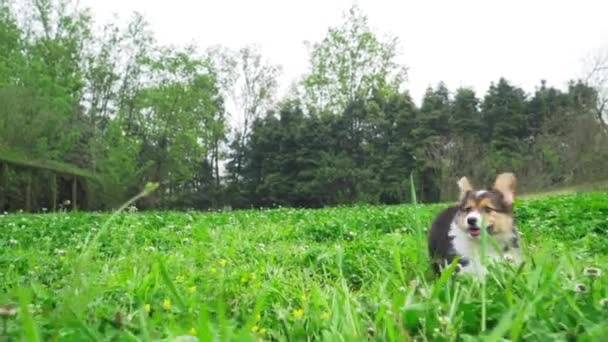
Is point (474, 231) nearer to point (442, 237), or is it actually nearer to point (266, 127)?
point (442, 237)

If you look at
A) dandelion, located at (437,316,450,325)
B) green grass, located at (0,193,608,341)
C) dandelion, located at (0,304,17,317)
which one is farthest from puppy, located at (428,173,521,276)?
dandelion, located at (0,304,17,317)

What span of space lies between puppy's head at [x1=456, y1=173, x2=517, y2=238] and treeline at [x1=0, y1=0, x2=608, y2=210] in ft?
85.2

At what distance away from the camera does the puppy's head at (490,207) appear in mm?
3698

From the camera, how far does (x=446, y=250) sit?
3984 millimetres

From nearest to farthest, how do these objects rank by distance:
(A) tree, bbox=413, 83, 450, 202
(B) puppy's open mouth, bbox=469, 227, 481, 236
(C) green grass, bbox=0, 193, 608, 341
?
(C) green grass, bbox=0, 193, 608, 341
(B) puppy's open mouth, bbox=469, 227, 481, 236
(A) tree, bbox=413, 83, 450, 202

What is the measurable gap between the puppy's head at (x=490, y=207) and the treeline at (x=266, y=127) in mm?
25954

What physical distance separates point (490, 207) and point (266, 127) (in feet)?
136

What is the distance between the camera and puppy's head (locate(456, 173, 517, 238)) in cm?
370

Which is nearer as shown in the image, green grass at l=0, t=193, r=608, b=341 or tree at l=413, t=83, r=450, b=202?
green grass at l=0, t=193, r=608, b=341

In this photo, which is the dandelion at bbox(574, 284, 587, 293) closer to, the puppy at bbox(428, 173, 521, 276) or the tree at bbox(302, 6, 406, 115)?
the puppy at bbox(428, 173, 521, 276)

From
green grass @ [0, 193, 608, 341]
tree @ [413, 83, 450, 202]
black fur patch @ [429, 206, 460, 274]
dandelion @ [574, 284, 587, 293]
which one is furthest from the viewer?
tree @ [413, 83, 450, 202]

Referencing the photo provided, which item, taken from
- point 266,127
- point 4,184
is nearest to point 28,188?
point 4,184

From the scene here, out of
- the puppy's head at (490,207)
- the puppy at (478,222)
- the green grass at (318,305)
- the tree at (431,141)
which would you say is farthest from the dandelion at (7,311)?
the tree at (431,141)

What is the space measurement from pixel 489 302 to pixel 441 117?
3936cm
